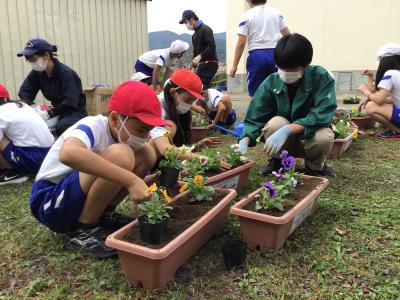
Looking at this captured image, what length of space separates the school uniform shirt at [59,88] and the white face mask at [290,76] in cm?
253

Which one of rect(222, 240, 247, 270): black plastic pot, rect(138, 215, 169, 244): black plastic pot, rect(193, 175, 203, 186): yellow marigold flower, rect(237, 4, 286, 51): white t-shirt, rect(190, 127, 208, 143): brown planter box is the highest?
rect(237, 4, 286, 51): white t-shirt

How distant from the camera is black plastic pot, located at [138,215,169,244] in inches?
68.5

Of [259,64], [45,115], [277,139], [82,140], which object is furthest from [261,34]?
[82,140]

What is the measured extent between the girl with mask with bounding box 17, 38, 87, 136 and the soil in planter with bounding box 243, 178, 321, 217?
2873mm

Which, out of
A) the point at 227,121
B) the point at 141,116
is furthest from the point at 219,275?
the point at 227,121

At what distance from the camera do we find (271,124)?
3.09 metres

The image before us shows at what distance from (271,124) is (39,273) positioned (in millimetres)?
1936

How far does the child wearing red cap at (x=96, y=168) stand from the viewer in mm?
1839

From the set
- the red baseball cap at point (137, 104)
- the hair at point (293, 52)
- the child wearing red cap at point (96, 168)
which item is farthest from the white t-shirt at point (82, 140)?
the hair at point (293, 52)

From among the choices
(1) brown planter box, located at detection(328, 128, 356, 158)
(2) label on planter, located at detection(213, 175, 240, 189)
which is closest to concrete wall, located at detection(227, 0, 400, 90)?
(1) brown planter box, located at detection(328, 128, 356, 158)

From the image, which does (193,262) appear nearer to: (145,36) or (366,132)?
(366,132)

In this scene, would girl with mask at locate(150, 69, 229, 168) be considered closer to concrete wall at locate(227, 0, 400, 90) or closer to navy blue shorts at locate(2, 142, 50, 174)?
navy blue shorts at locate(2, 142, 50, 174)

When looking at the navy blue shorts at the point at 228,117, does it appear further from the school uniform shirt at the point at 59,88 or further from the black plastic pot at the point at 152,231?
the black plastic pot at the point at 152,231

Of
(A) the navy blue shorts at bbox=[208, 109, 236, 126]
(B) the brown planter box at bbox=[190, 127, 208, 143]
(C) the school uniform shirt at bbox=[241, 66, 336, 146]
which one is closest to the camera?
(C) the school uniform shirt at bbox=[241, 66, 336, 146]
